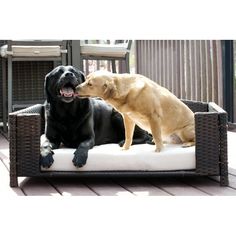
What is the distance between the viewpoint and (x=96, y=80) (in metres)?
1.99

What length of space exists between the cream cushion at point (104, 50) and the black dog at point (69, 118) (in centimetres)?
85

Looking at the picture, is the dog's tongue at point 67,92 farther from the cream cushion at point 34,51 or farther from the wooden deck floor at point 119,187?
the cream cushion at point 34,51

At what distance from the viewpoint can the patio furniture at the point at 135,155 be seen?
2078 mm

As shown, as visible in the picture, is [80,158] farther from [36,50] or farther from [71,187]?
[36,50]

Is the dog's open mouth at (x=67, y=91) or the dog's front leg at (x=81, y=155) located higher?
the dog's open mouth at (x=67, y=91)

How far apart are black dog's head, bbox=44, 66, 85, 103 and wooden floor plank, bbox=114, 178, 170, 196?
1.39 feet

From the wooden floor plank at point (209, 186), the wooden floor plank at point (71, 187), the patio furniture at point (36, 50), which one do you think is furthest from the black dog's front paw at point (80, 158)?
the patio furniture at point (36, 50)

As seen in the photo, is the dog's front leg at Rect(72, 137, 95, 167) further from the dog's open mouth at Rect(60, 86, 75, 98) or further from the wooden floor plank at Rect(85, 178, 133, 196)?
the dog's open mouth at Rect(60, 86, 75, 98)

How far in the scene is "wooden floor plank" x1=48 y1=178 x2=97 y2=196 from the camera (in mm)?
2025

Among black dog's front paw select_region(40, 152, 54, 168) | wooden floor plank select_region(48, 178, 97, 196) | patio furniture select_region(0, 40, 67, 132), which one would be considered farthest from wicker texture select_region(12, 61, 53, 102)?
black dog's front paw select_region(40, 152, 54, 168)

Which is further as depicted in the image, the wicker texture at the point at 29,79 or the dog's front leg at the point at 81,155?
the wicker texture at the point at 29,79
